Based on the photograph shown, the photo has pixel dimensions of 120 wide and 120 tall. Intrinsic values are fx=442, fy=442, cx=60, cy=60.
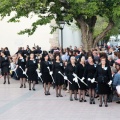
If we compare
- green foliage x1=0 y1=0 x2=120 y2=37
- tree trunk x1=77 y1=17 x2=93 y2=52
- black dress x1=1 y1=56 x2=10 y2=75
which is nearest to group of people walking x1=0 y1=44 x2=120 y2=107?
black dress x1=1 y1=56 x2=10 y2=75

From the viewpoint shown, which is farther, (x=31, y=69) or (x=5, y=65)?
(x=5, y=65)

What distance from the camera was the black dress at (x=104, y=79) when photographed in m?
14.3

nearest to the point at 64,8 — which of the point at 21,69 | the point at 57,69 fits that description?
the point at 21,69

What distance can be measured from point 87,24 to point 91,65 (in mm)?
10765

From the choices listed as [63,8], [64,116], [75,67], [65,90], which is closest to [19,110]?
[64,116]

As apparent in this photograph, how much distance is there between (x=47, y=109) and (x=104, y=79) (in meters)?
2.08

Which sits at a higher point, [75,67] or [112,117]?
[75,67]

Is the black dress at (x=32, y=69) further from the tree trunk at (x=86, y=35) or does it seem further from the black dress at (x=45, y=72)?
the tree trunk at (x=86, y=35)

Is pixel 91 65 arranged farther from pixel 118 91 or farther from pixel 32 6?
pixel 32 6

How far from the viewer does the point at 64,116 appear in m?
12.6

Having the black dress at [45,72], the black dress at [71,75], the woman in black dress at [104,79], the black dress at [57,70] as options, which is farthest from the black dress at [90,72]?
the black dress at [45,72]

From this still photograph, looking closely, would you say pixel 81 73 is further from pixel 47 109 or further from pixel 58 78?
pixel 47 109

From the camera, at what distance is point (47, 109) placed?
1398 cm

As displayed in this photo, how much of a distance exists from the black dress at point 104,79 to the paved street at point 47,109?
0.57 m
